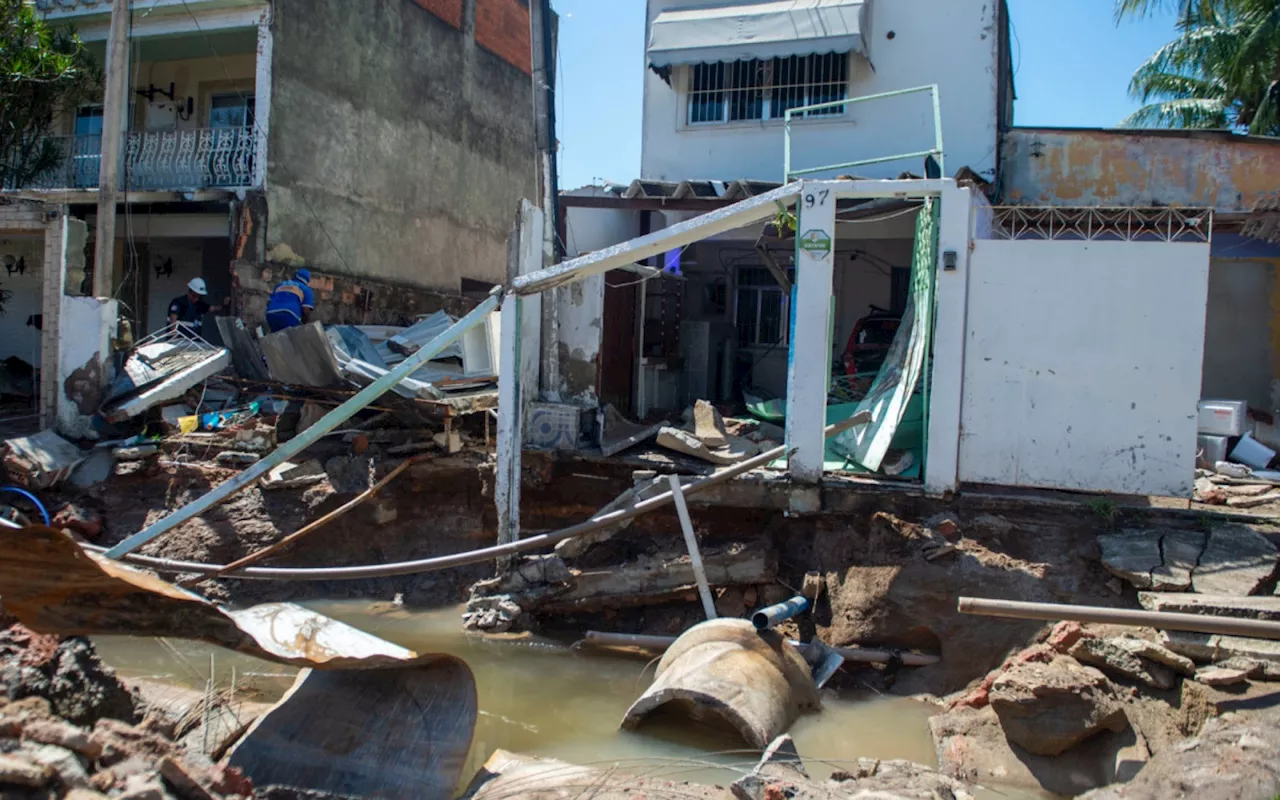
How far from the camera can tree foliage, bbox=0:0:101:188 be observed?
12.9m

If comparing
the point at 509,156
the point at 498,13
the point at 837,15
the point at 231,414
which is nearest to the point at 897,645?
the point at 231,414

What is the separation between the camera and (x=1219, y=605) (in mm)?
5777

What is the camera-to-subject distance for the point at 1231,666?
5.47m

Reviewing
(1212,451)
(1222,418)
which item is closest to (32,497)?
(1212,451)

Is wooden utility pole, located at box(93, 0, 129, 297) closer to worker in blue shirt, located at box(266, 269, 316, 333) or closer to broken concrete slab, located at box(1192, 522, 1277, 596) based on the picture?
worker in blue shirt, located at box(266, 269, 316, 333)

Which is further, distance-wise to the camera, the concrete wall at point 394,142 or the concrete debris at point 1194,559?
the concrete wall at point 394,142

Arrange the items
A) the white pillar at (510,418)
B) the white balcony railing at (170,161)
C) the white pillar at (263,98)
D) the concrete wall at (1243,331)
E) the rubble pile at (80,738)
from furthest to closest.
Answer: the white balcony railing at (170,161), the white pillar at (263,98), the concrete wall at (1243,331), the white pillar at (510,418), the rubble pile at (80,738)

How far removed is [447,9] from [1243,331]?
1410cm

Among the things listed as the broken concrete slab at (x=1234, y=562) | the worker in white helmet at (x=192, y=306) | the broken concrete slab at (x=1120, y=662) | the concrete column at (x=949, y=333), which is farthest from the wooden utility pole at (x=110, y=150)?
the broken concrete slab at (x=1234, y=562)

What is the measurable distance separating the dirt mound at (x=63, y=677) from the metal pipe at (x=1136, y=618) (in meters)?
4.65

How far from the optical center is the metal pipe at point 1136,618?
4590 mm

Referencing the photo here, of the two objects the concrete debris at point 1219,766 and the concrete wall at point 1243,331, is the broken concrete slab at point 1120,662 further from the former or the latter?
the concrete wall at point 1243,331

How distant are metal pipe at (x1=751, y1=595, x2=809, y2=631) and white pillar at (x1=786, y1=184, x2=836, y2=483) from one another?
1.17m

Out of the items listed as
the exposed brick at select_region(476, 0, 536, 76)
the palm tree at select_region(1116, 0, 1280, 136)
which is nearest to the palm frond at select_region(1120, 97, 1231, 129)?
the palm tree at select_region(1116, 0, 1280, 136)
